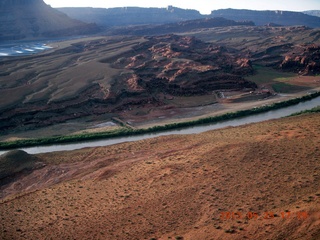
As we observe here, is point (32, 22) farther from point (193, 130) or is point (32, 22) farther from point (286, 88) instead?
point (193, 130)

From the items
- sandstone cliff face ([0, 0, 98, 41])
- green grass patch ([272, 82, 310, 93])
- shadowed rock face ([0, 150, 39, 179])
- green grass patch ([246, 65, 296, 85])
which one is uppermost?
sandstone cliff face ([0, 0, 98, 41])

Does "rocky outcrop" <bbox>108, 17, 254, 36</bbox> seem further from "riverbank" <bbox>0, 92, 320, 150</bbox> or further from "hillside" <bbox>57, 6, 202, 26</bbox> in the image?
"riverbank" <bbox>0, 92, 320, 150</bbox>

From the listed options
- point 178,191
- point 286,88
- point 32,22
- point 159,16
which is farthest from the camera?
point 159,16

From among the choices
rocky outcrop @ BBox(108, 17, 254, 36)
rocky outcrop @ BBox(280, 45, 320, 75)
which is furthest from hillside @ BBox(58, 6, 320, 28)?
rocky outcrop @ BBox(280, 45, 320, 75)

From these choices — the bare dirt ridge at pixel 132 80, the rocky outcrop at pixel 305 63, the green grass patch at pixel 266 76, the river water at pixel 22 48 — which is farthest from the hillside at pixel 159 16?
the green grass patch at pixel 266 76

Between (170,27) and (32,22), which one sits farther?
(170,27)

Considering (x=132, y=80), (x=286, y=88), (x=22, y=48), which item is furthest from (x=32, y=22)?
(x=286, y=88)
